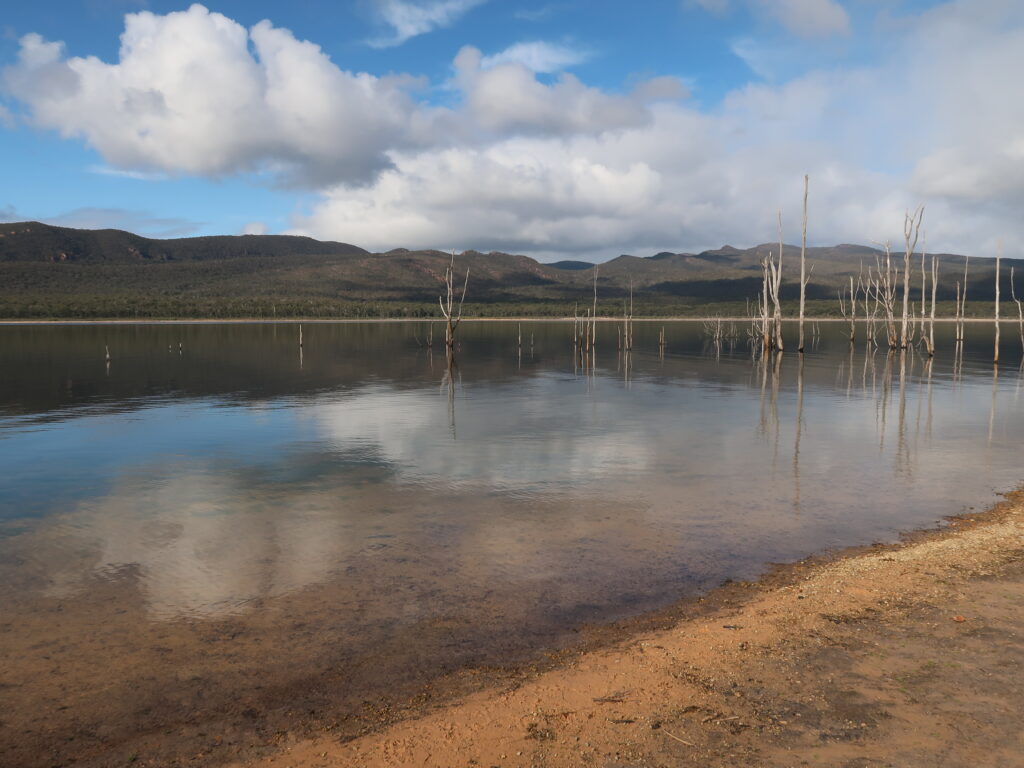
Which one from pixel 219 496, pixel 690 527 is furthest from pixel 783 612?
pixel 219 496

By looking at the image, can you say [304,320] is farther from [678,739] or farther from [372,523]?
[678,739]

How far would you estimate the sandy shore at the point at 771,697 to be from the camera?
483cm

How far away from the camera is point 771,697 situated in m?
5.53

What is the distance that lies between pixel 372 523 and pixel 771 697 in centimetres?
726

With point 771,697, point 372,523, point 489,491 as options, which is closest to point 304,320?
point 489,491

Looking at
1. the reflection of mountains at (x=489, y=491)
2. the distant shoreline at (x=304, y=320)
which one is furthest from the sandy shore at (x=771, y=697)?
the distant shoreline at (x=304, y=320)

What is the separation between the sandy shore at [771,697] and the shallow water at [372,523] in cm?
92

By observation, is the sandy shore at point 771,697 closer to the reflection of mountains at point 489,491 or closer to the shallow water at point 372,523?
the shallow water at point 372,523

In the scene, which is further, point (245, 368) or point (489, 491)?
point (245, 368)

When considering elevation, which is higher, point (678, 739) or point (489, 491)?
point (678, 739)

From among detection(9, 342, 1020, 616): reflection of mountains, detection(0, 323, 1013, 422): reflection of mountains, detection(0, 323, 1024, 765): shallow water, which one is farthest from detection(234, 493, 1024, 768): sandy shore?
detection(0, 323, 1013, 422): reflection of mountains

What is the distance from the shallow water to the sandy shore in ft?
3.03

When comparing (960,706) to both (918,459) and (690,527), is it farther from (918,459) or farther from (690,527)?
(918,459)

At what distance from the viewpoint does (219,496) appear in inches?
516
